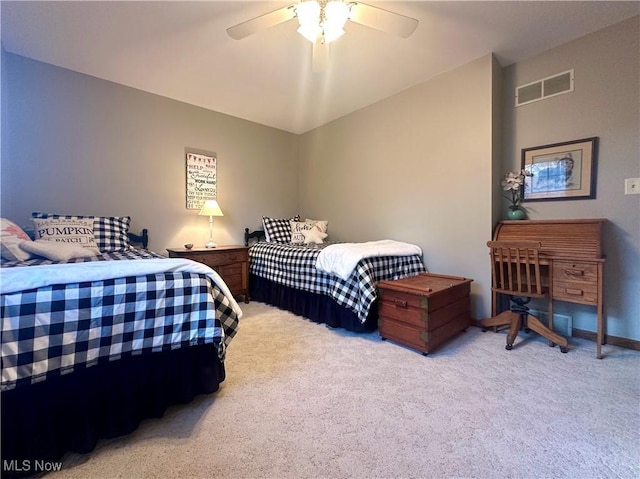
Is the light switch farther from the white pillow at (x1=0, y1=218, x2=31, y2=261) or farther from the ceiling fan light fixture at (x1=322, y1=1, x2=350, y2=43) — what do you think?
the white pillow at (x1=0, y1=218, x2=31, y2=261)

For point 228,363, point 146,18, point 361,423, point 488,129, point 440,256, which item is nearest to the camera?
point 361,423

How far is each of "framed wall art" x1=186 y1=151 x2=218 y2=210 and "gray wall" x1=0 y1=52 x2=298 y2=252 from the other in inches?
3.2

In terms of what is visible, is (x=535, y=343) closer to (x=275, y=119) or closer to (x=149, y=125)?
(x=275, y=119)

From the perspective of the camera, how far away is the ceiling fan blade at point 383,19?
165 cm

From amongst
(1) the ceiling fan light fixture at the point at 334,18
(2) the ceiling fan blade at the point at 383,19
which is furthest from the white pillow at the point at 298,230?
(2) the ceiling fan blade at the point at 383,19

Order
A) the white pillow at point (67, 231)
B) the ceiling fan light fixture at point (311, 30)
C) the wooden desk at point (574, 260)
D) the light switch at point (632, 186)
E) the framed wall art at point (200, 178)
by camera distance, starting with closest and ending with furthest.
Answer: the ceiling fan light fixture at point (311, 30) → the wooden desk at point (574, 260) → the light switch at point (632, 186) → the white pillow at point (67, 231) → the framed wall art at point (200, 178)

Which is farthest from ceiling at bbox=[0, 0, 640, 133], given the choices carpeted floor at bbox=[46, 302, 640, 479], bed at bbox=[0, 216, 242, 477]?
carpeted floor at bbox=[46, 302, 640, 479]

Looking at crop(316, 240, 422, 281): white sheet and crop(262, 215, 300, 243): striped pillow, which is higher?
crop(262, 215, 300, 243): striped pillow

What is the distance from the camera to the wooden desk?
1.91 metres

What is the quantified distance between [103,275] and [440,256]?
9.07 ft

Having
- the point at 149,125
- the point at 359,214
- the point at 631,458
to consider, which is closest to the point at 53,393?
the point at 631,458

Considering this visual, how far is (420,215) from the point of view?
3.02 m

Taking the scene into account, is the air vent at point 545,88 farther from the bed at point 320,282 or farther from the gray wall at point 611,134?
the bed at point 320,282

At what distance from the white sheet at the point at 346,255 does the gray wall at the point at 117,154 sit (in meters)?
1.78
